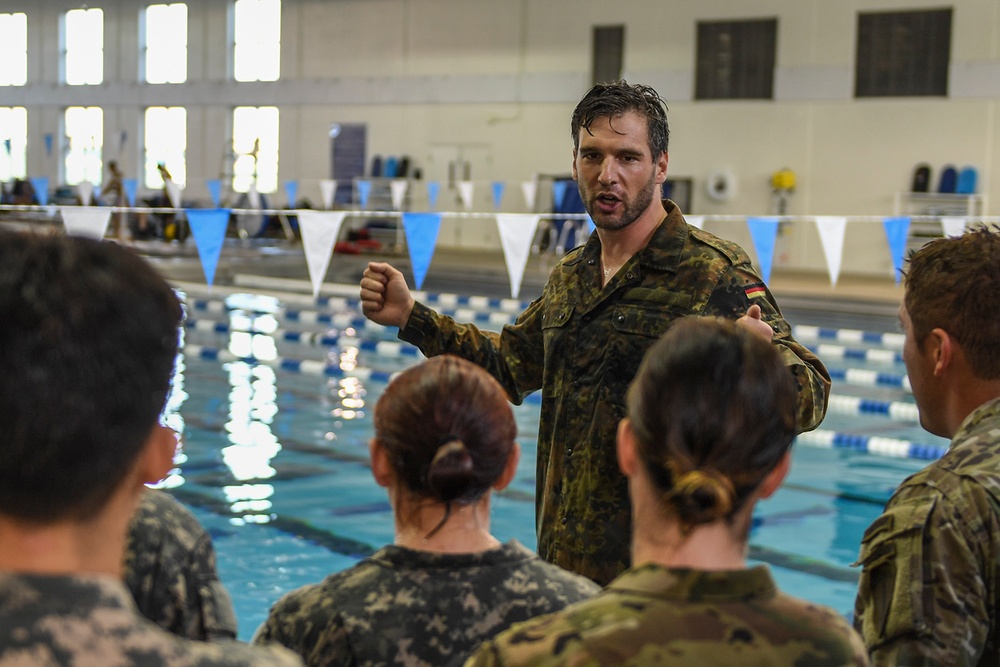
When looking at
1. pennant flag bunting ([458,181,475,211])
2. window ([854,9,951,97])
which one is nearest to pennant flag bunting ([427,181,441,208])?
pennant flag bunting ([458,181,475,211])

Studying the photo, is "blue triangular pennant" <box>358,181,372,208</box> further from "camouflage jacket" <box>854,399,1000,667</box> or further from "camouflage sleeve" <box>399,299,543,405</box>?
"camouflage jacket" <box>854,399,1000,667</box>

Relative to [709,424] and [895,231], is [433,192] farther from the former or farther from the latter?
[709,424]

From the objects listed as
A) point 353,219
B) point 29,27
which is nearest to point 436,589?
point 353,219

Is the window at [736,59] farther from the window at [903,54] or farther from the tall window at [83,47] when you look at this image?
the tall window at [83,47]

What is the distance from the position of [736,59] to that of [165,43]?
13.8 m

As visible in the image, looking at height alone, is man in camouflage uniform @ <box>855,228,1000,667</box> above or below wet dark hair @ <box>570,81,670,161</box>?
below

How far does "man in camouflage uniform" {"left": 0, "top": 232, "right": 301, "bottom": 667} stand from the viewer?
0.91 m

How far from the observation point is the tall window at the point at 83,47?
2739cm

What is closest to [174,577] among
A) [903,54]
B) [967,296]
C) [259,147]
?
[967,296]

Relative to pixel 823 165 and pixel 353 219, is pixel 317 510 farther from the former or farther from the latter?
pixel 353 219

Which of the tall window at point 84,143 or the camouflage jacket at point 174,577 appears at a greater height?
the tall window at point 84,143

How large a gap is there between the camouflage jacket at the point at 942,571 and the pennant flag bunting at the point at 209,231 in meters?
7.24

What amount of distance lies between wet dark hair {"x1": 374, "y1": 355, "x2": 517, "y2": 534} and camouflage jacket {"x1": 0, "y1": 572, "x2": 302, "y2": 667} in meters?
0.55

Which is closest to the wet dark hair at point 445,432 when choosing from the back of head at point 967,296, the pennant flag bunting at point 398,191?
the back of head at point 967,296
